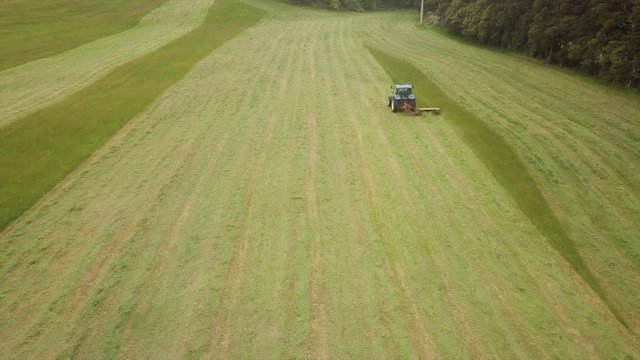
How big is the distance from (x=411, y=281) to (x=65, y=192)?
1357 centimetres

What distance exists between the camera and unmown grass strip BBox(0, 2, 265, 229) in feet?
55.8

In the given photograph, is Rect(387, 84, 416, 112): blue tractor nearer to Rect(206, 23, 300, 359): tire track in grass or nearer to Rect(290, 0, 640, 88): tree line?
Rect(206, 23, 300, 359): tire track in grass

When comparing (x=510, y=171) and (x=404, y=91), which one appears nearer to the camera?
(x=510, y=171)

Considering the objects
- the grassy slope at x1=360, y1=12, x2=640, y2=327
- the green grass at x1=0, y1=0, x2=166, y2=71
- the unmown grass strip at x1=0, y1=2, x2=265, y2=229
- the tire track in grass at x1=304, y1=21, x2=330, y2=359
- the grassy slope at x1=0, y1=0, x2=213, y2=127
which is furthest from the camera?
the green grass at x1=0, y1=0, x2=166, y2=71

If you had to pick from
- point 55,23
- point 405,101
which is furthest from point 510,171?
point 55,23

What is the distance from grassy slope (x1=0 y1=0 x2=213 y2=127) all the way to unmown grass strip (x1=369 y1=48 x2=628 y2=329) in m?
23.1

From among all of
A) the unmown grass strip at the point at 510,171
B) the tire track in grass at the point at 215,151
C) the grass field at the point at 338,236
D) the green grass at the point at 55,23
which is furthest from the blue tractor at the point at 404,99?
the green grass at the point at 55,23

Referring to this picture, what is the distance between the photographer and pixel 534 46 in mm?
35312

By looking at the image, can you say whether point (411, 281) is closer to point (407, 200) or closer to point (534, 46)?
point (407, 200)

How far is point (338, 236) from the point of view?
1400 centimetres

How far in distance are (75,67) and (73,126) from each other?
48.6 ft

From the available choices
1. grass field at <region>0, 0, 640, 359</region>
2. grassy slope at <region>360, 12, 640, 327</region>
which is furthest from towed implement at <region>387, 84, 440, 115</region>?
grassy slope at <region>360, 12, 640, 327</region>

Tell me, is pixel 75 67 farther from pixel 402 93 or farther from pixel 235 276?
pixel 235 276

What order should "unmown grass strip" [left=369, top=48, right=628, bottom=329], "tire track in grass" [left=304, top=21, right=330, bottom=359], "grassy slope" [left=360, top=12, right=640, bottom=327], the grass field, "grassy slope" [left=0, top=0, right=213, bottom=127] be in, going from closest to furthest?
"tire track in grass" [left=304, top=21, right=330, bottom=359]
the grass field
"unmown grass strip" [left=369, top=48, right=628, bottom=329]
"grassy slope" [left=360, top=12, right=640, bottom=327]
"grassy slope" [left=0, top=0, right=213, bottom=127]
